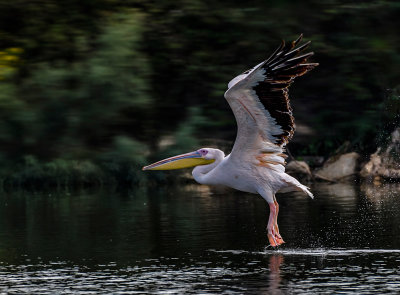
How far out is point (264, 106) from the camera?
321 inches

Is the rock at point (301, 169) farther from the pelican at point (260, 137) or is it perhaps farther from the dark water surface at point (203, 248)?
the pelican at point (260, 137)

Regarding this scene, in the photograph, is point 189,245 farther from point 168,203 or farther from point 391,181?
point 391,181

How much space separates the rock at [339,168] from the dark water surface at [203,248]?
7.05 m

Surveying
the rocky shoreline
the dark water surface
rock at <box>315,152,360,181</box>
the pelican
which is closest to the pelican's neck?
the pelican

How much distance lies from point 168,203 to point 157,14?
24.4 metres

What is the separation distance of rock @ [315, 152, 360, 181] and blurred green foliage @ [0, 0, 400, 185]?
105 feet

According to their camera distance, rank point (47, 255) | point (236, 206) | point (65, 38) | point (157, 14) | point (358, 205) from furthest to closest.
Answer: point (236, 206)
point (358, 205)
point (47, 255)
point (157, 14)
point (65, 38)

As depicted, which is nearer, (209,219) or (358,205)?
(209,219)

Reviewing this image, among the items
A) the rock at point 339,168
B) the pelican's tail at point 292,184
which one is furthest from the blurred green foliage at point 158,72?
the rock at point 339,168

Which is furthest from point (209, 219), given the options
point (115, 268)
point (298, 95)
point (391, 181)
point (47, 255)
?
point (298, 95)

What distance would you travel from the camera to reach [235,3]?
4.14 m

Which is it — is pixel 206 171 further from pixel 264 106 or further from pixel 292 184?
pixel 264 106

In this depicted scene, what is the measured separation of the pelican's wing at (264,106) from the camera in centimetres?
617

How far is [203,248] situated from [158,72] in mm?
11758
